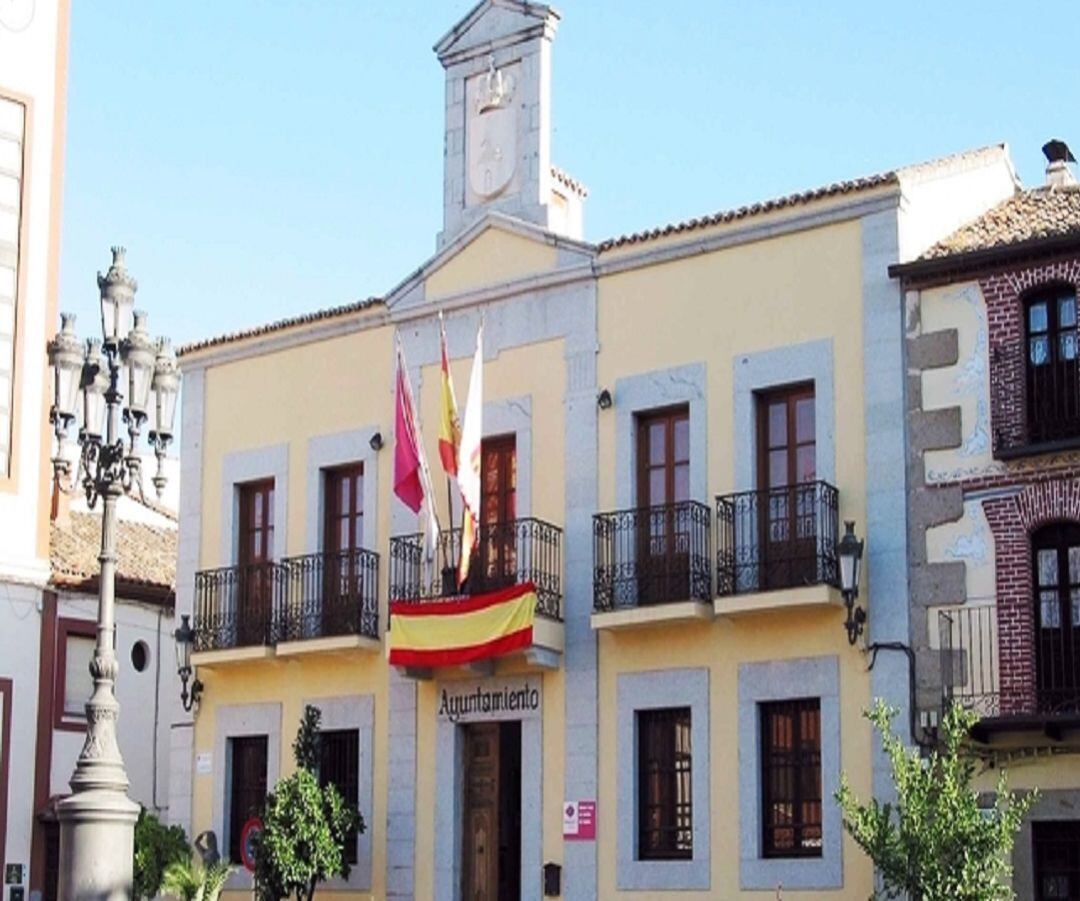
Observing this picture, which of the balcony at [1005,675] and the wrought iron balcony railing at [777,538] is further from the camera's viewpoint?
the wrought iron balcony railing at [777,538]

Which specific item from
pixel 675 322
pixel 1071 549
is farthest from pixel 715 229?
pixel 1071 549

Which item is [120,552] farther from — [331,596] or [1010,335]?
[1010,335]

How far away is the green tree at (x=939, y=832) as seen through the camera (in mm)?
16875

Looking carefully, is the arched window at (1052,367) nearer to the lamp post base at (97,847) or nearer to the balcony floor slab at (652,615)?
the balcony floor slab at (652,615)

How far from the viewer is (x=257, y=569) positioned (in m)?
24.2

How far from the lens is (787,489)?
19984mm

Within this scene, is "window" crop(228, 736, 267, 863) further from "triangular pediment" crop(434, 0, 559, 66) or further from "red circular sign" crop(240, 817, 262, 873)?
"triangular pediment" crop(434, 0, 559, 66)

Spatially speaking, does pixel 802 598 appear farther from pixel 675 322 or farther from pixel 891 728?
pixel 675 322

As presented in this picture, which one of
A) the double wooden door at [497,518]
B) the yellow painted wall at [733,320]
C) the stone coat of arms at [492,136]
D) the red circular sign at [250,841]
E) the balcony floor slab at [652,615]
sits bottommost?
the red circular sign at [250,841]

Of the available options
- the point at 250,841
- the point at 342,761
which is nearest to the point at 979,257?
the point at 342,761

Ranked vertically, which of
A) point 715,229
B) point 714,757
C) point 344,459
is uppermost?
point 715,229

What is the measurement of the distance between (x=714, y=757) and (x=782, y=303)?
4553 millimetres

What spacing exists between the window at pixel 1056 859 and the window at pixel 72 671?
47.6 feet

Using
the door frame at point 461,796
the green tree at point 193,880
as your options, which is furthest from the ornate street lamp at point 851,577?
the green tree at point 193,880
